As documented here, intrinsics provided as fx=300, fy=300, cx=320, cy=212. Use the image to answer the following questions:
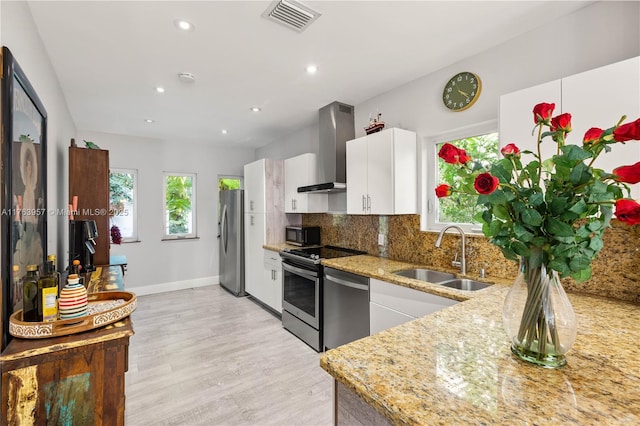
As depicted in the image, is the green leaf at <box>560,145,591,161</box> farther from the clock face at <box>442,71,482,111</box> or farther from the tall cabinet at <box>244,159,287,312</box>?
the tall cabinet at <box>244,159,287,312</box>

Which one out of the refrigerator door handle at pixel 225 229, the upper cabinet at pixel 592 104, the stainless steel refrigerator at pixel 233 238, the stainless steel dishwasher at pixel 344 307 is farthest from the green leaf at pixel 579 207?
the refrigerator door handle at pixel 225 229

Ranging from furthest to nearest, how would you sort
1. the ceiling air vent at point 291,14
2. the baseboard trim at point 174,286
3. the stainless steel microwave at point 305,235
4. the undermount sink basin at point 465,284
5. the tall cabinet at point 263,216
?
the baseboard trim at point 174,286 → the tall cabinet at point 263,216 → the stainless steel microwave at point 305,235 → the undermount sink basin at point 465,284 → the ceiling air vent at point 291,14

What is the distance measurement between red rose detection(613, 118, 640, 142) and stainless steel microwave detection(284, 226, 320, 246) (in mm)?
3405

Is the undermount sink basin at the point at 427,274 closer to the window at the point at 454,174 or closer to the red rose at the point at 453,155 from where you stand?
the window at the point at 454,174

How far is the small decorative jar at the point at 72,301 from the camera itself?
4.15 feet

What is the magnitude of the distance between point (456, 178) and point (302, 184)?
6.76 feet

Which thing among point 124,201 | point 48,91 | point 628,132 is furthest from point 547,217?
point 124,201

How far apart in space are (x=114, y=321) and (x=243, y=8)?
6.00 ft

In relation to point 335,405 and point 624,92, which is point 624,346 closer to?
point 335,405

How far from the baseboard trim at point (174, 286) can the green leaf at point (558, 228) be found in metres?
5.44

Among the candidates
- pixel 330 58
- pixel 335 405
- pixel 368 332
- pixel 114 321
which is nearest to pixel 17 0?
pixel 114 321

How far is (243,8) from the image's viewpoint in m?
1.79

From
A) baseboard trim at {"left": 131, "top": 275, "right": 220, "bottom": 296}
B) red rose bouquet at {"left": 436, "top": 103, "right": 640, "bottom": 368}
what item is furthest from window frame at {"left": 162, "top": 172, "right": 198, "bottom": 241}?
red rose bouquet at {"left": 436, "top": 103, "right": 640, "bottom": 368}

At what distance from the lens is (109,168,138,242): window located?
15.4 feet
